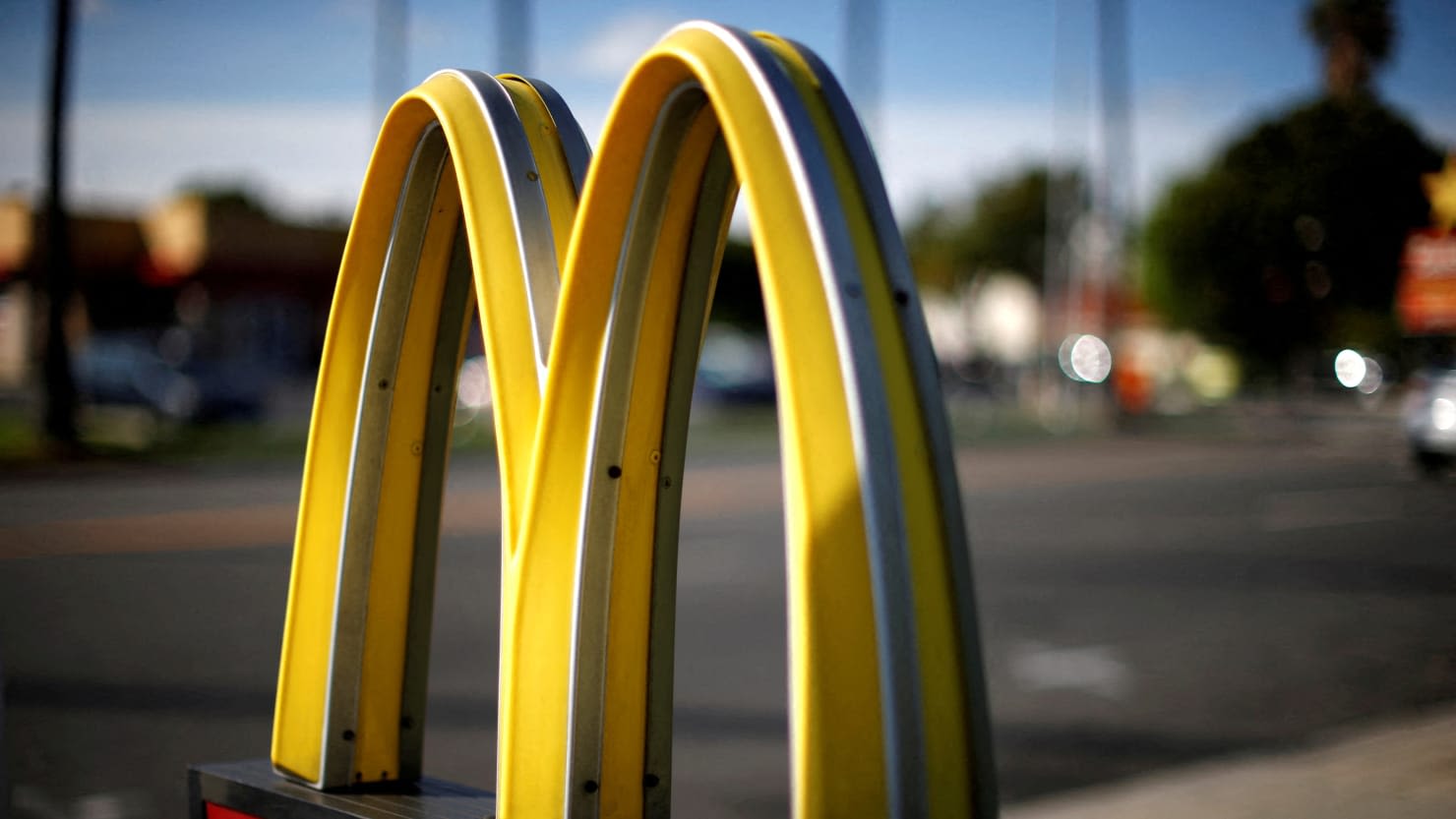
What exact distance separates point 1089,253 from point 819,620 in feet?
103

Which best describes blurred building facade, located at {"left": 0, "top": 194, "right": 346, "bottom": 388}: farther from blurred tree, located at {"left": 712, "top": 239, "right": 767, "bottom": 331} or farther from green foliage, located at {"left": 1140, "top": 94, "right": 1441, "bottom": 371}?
green foliage, located at {"left": 1140, "top": 94, "right": 1441, "bottom": 371}

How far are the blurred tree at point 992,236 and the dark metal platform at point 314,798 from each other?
241 feet

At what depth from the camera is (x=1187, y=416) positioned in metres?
37.0

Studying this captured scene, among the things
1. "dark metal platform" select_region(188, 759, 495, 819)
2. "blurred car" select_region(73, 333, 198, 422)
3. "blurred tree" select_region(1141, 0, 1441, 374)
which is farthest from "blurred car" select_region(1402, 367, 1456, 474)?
"blurred car" select_region(73, 333, 198, 422)

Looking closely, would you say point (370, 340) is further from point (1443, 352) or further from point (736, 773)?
point (1443, 352)

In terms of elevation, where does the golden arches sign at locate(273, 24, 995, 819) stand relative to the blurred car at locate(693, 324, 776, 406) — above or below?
below

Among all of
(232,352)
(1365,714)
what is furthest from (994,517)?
(232,352)

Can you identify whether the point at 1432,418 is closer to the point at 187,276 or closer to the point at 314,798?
the point at 314,798

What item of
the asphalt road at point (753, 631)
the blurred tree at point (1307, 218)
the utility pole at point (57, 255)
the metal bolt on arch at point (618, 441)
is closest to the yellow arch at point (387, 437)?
the metal bolt on arch at point (618, 441)

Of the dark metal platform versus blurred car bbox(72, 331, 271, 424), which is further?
blurred car bbox(72, 331, 271, 424)

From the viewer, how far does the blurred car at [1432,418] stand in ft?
61.3

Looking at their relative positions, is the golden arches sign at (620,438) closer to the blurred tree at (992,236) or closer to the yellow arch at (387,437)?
the yellow arch at (387,437)

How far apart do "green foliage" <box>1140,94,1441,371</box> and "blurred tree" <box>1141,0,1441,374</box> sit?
2cm

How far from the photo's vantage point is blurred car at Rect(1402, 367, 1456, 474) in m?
18.7
